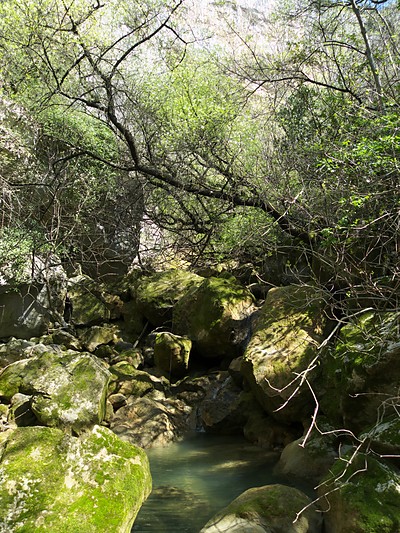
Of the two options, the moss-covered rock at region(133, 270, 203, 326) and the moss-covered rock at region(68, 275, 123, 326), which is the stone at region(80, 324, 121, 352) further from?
the moss-covered rock at region(133, 270, 203, 326)

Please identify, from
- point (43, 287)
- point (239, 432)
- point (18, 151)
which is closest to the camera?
point (239, 432)

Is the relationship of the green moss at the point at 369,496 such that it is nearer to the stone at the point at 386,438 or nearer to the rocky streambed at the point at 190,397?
the rocky streambed at the point at 190,397

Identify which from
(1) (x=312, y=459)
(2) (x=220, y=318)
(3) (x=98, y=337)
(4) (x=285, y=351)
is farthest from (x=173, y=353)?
(1) (x=312, y=459)

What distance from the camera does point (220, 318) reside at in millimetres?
9281

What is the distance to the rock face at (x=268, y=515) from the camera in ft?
12.7

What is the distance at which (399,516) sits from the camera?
11.9 ft

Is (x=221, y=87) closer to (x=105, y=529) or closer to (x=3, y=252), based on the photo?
(x=3, y=252)

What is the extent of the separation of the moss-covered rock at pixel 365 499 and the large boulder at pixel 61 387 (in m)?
4.07

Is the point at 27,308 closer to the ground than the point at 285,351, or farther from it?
farther from it

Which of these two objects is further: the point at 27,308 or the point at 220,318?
the point at 27,308

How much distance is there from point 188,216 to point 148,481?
6.70m

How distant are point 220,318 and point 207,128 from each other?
3958mm

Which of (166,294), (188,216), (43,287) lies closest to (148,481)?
(188,216)

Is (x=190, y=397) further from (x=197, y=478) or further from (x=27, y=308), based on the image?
(x=27, y=308)
